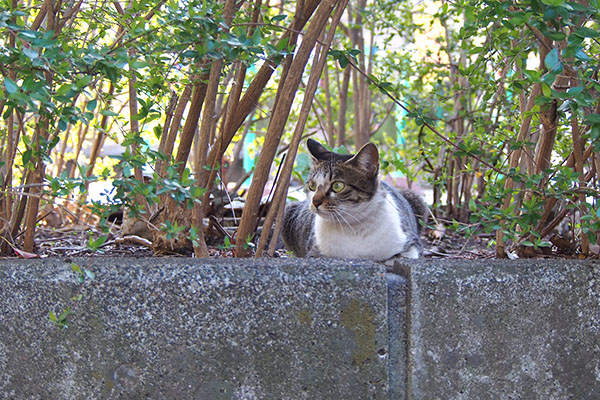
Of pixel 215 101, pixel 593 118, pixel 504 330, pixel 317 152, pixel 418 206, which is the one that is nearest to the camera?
pixel 593 118

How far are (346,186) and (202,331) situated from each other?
1004mm

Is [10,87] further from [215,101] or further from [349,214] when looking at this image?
[349,214]

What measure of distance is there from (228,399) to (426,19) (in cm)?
449

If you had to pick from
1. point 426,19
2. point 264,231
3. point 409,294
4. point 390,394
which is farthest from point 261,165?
point 426,19

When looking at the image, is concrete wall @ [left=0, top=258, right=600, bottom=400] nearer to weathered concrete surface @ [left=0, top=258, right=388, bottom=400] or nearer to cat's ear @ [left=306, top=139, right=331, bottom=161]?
weathered concrete surface @ [left=0, top=258, right=388, bottom=400]

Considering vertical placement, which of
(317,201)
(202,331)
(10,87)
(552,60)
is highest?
(552,60)

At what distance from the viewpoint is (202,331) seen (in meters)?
1.72

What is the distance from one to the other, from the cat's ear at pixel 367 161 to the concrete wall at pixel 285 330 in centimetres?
80

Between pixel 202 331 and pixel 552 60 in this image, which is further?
pixel 202 331

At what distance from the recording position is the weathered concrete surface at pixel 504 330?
175 centimetres

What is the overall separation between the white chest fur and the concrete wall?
690 millimetres

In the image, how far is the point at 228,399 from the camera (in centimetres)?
174

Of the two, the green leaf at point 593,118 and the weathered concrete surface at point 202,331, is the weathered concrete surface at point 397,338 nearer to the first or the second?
the weathered concrete surface at point 202,331

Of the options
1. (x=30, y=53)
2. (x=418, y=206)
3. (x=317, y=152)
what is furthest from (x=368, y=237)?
(x=30, y=53)
